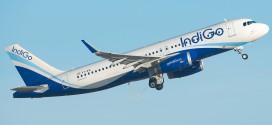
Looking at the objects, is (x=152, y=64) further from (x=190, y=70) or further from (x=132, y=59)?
(x=190, y=70)

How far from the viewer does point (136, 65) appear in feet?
206

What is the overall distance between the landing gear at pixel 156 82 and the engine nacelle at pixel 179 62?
3.02m

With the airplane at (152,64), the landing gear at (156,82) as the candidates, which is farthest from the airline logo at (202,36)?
the landing gear at (156,82)

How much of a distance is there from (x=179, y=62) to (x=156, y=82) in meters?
4.79

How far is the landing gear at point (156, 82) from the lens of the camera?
64.1m

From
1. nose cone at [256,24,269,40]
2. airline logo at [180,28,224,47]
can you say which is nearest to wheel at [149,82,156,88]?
airline logo at [180,28,224,47]

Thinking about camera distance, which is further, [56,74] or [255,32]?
[56,74]

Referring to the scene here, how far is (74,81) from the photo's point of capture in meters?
65.8

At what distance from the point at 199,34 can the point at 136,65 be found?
770cm

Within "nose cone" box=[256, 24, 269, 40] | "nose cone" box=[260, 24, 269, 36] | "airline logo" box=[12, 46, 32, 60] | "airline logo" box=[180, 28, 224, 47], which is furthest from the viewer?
"airline logo" box=[12, 46, 32, 60]

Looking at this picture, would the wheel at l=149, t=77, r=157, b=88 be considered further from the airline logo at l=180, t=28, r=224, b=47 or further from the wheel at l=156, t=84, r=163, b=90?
the airline logo at l=180, t=28, r=224, b=47

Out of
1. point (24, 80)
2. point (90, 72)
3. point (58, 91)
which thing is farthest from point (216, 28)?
point (24, 80)

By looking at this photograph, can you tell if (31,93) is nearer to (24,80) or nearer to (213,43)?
(24,80)

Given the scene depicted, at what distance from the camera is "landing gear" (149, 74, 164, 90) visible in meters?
64.1
